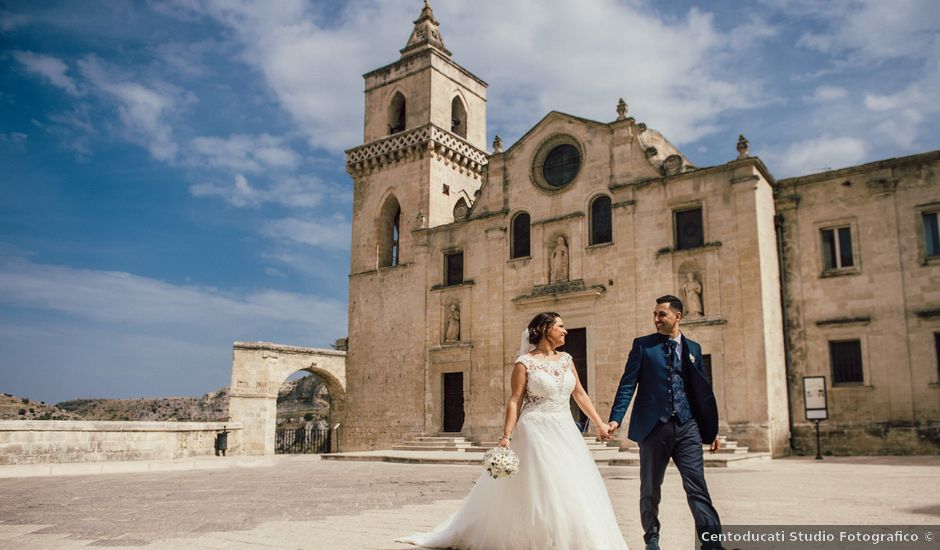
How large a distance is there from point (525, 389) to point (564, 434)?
51cm

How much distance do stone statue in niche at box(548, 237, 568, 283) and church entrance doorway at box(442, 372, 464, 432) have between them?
5239mm

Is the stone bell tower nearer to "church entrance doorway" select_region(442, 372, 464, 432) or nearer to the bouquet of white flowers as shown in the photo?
"church entrance doorway" select_region(442, 372, 464, 432)

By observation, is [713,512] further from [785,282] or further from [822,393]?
[785,282]

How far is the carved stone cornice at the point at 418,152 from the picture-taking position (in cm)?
3089

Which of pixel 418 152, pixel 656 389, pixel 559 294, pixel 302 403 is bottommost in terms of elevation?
pixel 302 403

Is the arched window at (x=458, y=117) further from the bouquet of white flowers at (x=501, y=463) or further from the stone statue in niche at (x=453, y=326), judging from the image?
the bouquet of white flowers at (x=501, y=463)

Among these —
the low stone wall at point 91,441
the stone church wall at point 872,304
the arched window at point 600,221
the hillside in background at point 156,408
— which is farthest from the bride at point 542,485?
the hillside in background at point 156,408

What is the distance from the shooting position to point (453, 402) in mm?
27688

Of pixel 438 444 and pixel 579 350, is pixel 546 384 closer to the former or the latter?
pixel 579 350

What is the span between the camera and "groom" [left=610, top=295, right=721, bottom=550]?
5.72 m

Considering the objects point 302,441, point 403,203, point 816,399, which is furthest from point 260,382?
point 816,399

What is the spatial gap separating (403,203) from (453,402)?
29.3 ft

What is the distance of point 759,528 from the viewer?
7062mm

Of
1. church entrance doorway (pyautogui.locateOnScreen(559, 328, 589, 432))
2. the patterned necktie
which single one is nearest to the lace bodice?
the patterned necktie
